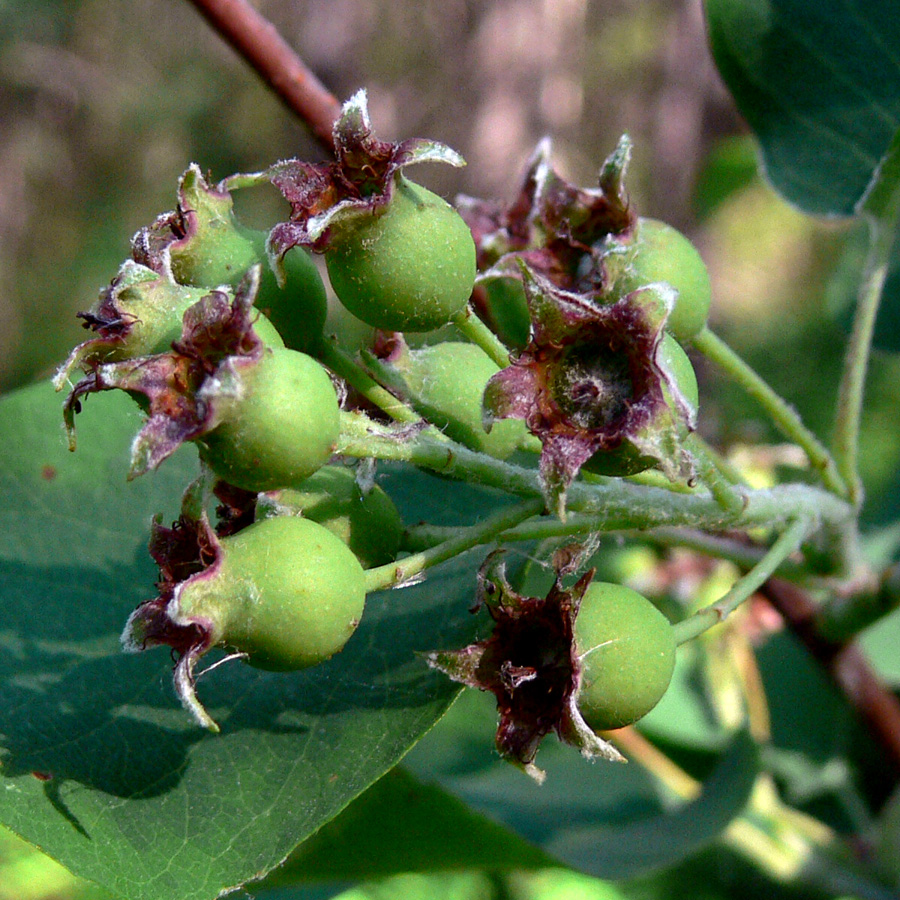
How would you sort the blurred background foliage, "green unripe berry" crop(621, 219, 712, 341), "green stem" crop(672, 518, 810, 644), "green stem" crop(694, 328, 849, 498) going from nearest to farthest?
1. "green stem" crop(672, 518, 810, 644)
2. "green unripe berry" crop(621, 219, 712, 341)
3. "green stem" crop(694, 328, 849, 498)
4. the blurred background foliage

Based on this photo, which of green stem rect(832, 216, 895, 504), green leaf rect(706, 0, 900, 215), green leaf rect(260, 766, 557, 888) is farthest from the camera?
green leaf rect(260, 766, 557, 888)

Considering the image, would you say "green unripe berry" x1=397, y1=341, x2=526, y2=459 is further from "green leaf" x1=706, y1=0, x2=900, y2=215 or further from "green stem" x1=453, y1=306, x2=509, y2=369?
"green leaf" x1=706, y1=0, x2=900, y2=215

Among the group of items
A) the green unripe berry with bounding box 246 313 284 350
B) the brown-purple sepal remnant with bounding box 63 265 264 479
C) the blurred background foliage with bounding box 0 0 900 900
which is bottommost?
the blurred background foliage with bounding box 0 0 900 900

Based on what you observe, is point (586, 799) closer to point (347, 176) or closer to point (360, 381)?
point (360, 381)

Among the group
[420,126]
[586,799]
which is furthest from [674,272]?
[420,126]

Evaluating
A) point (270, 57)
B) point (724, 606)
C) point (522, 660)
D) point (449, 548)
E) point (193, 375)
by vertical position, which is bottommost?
point (724, 606)

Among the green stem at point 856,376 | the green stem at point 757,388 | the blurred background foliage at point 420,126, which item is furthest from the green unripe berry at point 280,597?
the blurred background foliage at point 420,126

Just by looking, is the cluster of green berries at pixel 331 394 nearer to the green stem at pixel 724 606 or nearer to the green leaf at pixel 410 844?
the green stem at pixel 724 606

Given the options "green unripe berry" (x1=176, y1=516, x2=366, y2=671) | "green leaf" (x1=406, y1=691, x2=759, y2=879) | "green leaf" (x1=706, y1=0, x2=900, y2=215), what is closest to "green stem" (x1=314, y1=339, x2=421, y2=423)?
"green unripe berry" (x1=176, y1=516, x2=366, y2=671)
